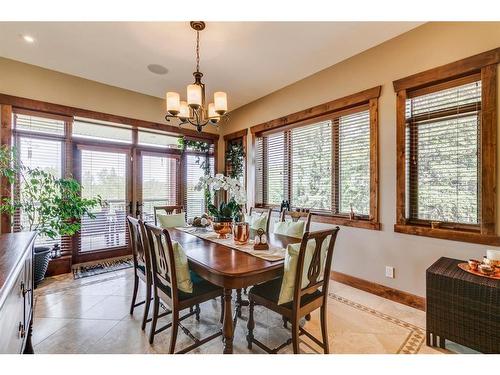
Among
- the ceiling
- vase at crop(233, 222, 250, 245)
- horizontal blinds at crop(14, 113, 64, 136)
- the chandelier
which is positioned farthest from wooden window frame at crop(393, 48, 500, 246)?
horizontal blinds at crop(14, 113, 64, 136)

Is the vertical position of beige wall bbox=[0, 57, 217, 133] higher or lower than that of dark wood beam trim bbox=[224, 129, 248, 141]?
higher

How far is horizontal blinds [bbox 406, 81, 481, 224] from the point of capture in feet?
7.88

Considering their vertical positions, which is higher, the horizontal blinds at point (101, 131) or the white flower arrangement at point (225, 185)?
the horizontal blinds at point (101, 131)

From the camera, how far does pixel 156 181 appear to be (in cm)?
480

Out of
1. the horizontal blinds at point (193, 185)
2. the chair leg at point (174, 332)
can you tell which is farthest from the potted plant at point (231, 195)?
the horizontal blinds at point (193, 185)

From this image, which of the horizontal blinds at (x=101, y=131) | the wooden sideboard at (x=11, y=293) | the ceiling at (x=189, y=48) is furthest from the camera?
the horizontal blinds at (x=101, y=131)

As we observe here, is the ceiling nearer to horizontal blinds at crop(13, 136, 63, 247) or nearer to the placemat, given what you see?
horizontal blinds at crop(13, 136, 63, 247)

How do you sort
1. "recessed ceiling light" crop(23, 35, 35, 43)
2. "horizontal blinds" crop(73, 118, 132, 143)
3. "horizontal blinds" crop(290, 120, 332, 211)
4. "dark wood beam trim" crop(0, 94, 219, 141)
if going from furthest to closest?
"horizontal blinds" crop(73, 118, 132, 143)
"horizontal blinds" crop(290, 120, 332, 211)
"dark wood beam trim" crop(0, 94, 219, 141)
"recessed ceiling light" crop(23, 35, 35, 43)

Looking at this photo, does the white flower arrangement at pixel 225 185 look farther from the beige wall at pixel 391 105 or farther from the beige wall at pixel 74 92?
the beige wall at pixel 74 92

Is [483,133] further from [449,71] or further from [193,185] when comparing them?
[193,185]

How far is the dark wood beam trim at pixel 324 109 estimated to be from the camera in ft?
10.1

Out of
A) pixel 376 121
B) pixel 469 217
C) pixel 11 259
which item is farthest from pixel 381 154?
pixel 11 259

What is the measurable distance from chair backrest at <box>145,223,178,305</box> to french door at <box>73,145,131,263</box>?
2.41m

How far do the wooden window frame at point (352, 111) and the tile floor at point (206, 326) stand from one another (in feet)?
2.93
